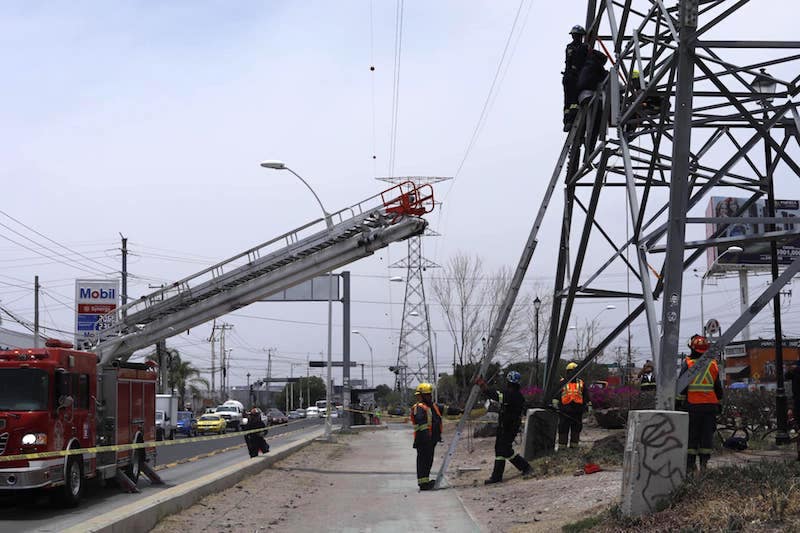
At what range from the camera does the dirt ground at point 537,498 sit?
10.8 metres

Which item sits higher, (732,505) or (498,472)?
(732,505)

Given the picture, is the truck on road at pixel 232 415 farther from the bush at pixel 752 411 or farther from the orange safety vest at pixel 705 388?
the orange safety vest at pixel 705 388

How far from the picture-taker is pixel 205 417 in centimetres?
5678

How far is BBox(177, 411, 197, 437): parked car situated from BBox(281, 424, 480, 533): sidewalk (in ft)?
111

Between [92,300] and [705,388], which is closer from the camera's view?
[705,388]

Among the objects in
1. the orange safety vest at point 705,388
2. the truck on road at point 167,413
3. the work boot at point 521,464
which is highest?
the orange safety vest at point 705,388

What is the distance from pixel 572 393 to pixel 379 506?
5.06 m

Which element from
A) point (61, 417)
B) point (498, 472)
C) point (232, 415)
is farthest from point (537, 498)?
point (232, 415)

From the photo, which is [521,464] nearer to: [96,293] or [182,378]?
[96,293]

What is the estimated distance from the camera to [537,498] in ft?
41.6

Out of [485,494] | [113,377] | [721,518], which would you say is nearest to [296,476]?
[113,377]

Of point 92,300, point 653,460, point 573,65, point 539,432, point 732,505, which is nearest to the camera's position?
point 732,505

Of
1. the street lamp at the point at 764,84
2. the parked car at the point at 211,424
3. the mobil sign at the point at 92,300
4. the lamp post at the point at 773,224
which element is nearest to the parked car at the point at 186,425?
the parked car at the point at 211,424

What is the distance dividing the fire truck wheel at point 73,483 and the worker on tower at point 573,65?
32.8 feet
